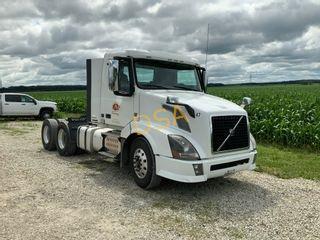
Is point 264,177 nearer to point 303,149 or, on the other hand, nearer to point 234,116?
point 234,116

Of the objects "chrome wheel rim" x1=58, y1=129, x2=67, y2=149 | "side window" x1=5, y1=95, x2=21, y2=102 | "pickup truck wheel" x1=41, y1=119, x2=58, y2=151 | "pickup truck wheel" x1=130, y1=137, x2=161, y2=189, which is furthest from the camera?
"side window" x1=5, y1=95, x2=21, y2=102

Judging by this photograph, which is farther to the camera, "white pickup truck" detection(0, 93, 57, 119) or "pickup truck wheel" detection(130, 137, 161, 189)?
"white pickup truck" detection(0, 93, 57, 119)

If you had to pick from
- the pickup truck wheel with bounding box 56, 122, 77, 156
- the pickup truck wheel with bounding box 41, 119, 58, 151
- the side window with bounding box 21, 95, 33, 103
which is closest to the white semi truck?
the pickup truck wheel with bounding box 56, 122, 77, 156

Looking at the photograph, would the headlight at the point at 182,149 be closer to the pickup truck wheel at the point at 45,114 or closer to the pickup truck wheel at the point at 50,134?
the pickup truck wheel at the point at 50,134

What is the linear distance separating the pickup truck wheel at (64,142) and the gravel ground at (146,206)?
123 centimetres

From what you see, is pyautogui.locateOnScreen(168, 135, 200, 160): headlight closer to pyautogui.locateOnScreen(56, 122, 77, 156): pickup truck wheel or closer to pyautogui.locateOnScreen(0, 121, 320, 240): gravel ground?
pyautogui.locateOnScreen(0, 121, 320, 240): gravel ground

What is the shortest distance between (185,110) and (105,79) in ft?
9.03

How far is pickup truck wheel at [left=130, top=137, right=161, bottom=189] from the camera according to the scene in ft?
23.4

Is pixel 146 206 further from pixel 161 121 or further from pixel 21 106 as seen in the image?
pixel 21 106

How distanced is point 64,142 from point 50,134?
2.89 ft

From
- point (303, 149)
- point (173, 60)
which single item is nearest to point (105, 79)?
point (173, 60)

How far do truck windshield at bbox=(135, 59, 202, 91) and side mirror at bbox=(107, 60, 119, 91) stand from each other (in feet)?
1.36

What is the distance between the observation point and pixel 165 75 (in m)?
8.25

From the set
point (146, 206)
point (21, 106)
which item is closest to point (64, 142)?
point (146, 206)
